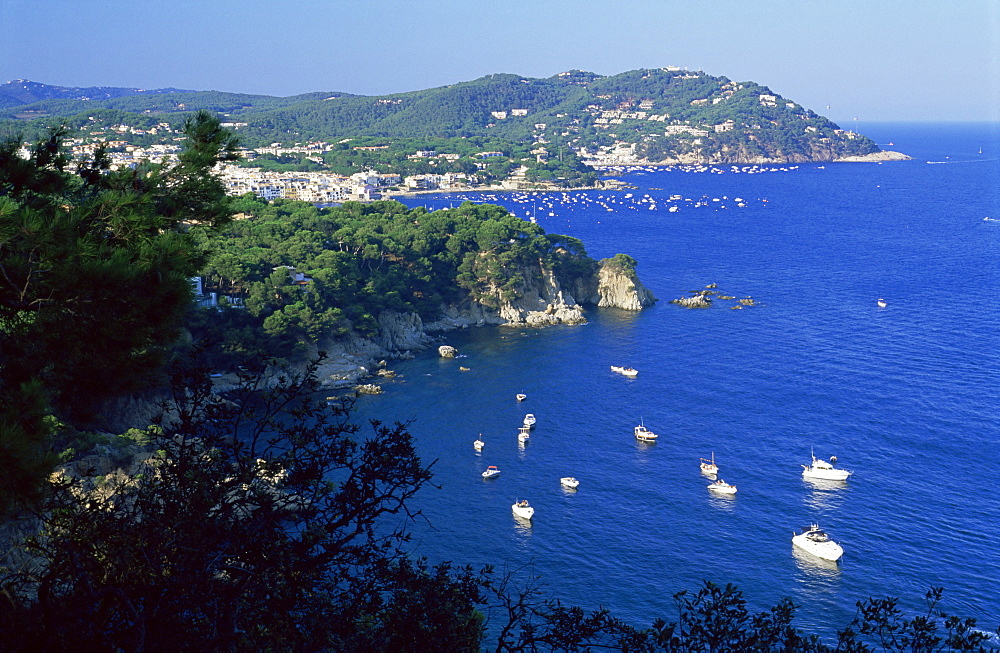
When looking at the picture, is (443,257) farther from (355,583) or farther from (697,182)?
(697,182)

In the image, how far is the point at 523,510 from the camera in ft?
66.3

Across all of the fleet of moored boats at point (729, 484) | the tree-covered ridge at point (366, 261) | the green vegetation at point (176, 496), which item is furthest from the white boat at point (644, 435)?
the green vegetation at point (176, 496)

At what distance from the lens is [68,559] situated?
5242 mm

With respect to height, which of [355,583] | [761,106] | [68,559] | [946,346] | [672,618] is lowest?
[672,618]

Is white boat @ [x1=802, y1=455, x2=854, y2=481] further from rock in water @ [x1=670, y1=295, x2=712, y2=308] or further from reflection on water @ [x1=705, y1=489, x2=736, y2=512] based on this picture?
rock in water @ [x1=670, y1=295, x2=712, y2=308]

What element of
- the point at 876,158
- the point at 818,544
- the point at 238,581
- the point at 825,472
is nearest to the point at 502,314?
the point at 825,472

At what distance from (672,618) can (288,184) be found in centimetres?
7033

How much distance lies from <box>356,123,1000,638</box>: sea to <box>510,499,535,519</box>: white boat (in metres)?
0.37

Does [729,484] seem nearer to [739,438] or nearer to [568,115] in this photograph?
[739,438]

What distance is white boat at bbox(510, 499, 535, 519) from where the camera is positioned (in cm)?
2012

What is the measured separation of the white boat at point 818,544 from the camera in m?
18.0

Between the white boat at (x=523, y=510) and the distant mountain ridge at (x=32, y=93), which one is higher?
the distant mountain ridge at (x=32, y=93)

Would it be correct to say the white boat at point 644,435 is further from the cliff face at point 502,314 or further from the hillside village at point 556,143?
the hillside village at point 556,143

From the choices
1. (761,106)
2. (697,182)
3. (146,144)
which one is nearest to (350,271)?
(146,144)
